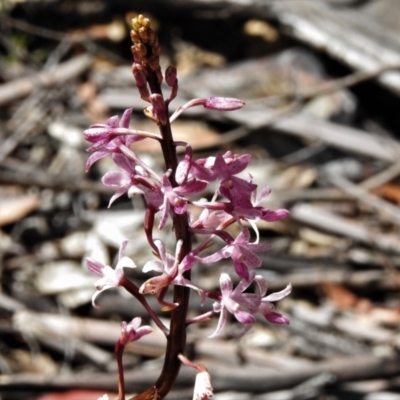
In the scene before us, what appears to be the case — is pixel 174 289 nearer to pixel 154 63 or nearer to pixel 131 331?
pixel 131 331

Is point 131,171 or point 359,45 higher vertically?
point 131,171

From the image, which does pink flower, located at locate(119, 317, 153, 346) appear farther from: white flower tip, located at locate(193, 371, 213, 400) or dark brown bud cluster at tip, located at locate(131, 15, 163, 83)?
dark brown bud cluster at tip, located at locate(131, 15, 163, 83)

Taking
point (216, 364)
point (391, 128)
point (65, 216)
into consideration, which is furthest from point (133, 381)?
point (391, 128)

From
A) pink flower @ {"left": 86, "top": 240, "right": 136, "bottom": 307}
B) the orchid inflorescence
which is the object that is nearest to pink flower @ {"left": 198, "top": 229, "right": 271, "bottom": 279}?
the orchid inflorescence

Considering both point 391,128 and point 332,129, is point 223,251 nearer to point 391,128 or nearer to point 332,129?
point 332,129

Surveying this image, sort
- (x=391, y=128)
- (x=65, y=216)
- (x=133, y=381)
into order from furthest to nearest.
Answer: (x=391, y=128) → (x=65, y=216) → (x=133, y=381)

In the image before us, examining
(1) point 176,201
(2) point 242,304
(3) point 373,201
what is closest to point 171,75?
(1) point 176,201

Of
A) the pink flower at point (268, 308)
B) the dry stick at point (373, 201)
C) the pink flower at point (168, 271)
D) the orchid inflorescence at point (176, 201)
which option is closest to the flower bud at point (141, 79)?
the orchid inflorescence at point (176, 201)
